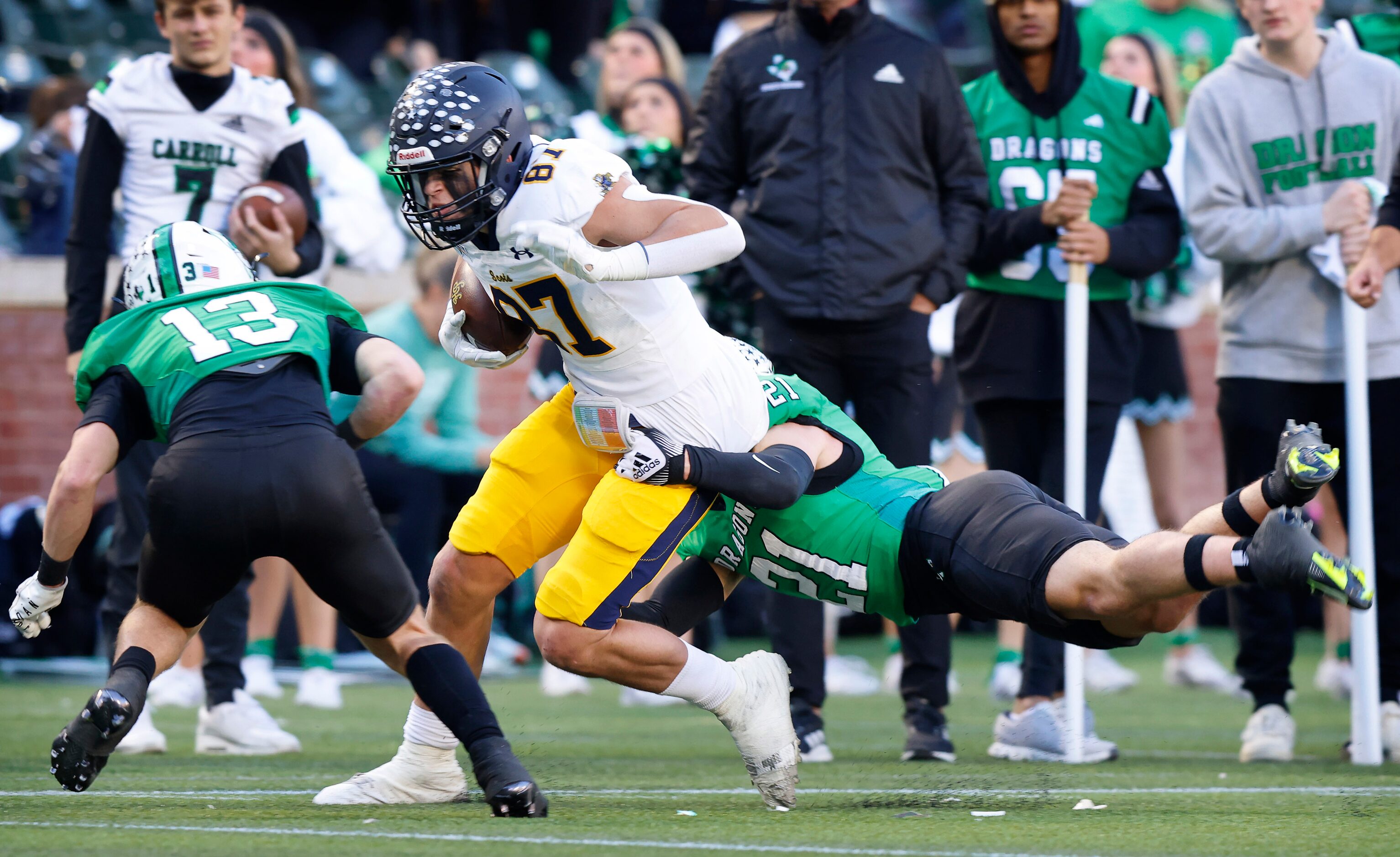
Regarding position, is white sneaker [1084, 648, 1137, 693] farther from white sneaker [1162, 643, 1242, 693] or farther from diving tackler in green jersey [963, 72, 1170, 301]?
diving tackler in green jersey [963, 72, 1170, 301]

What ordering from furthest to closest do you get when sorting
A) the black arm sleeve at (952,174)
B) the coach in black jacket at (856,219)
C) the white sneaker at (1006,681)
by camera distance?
the white sneaker at (1006,681) < the black arm sleeve at (952,174) < the coach in black jacket at (856,219)

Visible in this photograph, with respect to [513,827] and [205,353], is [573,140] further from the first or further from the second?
[513,827]

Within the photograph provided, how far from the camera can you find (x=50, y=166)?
9.61 metres

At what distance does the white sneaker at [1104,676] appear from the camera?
24.4 ft

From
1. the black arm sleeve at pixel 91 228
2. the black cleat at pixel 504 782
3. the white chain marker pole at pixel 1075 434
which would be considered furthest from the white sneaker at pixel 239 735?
the white chain marker pole at pixel 1075 434

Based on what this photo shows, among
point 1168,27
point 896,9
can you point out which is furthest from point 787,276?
point 896,9

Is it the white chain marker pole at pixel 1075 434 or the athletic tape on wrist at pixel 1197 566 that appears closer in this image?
the athletic tape on wrist at pixel 1197 566


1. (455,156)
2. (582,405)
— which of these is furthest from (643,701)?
(455,156)

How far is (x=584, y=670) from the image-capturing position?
3.84 m

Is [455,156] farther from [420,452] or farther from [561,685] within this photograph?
[420,452]

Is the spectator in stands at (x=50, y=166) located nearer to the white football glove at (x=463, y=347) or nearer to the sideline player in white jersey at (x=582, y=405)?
the white football glove at (x=463, y=347)

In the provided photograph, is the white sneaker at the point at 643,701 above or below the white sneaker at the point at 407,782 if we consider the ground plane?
below

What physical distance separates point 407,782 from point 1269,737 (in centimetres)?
262

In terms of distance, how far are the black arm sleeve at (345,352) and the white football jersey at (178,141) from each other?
1673 mm
